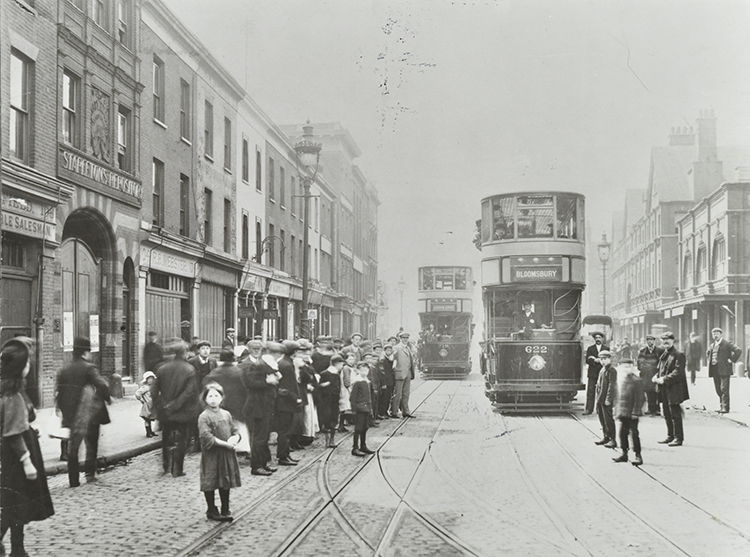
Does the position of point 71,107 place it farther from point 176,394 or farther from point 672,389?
point 672,389

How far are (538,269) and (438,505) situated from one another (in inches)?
439

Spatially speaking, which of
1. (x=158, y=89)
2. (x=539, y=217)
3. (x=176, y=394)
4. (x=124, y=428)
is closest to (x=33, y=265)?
(x=124, y=428)

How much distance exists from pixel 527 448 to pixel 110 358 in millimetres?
11060

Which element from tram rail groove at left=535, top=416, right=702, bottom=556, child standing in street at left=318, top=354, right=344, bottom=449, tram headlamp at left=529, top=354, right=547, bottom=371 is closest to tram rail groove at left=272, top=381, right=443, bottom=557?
child standing in street at left=318, top=354, right=344, bottom=449

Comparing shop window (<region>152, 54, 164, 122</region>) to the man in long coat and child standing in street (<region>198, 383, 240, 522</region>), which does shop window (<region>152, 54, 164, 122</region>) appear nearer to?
the man in long coat

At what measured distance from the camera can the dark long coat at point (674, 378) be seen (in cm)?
1288

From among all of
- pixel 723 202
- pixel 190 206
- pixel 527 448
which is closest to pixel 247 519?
pixel 527 448

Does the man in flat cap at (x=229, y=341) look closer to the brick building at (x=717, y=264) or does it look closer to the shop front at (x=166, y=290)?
the shop front at (x=166, y=290)

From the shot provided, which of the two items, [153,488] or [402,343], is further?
[402,343]

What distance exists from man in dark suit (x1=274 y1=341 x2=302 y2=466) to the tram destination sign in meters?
8.31

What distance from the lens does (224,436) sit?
800 centimetres

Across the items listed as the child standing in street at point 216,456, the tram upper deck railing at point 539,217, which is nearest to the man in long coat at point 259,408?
the child standing in street at point 216,456

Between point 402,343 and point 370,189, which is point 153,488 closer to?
point 402,343

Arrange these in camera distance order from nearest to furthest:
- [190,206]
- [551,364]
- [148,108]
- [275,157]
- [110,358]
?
[551,364], [110,358], [148,108], [190,206], [275,157]
